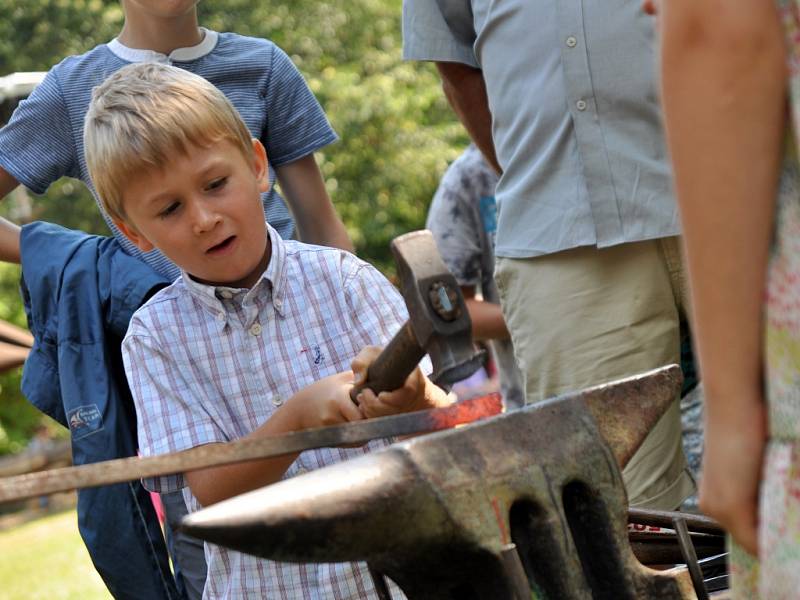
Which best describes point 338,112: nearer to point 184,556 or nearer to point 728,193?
point 184,556

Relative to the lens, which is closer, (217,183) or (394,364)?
(394,364)

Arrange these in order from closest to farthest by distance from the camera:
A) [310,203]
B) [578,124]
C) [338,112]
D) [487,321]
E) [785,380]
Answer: [785,380], [578,124], [310,203], [487,321], [338,112]

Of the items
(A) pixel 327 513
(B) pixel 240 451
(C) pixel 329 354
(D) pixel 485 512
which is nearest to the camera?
(A) pixel 327 513

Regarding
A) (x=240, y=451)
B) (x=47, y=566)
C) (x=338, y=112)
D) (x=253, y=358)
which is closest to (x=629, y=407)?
(x=240, y=451)

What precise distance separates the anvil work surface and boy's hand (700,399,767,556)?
0.42 meters

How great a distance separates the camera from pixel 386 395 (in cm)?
225

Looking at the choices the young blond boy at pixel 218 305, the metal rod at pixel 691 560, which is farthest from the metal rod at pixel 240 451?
the young blond boy at pixel 218 305

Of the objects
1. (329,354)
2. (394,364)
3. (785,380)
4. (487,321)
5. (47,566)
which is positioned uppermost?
(785,380)

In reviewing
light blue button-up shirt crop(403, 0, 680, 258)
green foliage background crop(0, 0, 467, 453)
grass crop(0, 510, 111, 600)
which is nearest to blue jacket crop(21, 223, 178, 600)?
light blue button-up shirt crop(403, 0, 680, 258)

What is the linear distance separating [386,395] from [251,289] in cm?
65

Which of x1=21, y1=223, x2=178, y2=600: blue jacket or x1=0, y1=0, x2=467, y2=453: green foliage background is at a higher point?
x1=21, y1=223, x2=178, y2=600: blue jacket

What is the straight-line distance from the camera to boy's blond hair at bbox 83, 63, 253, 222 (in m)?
2.74

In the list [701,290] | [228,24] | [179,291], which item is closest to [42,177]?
[179,291]

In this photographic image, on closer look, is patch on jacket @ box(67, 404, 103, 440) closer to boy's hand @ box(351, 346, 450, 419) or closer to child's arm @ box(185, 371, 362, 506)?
child's arm @ box(185, 371, 362, 506)
